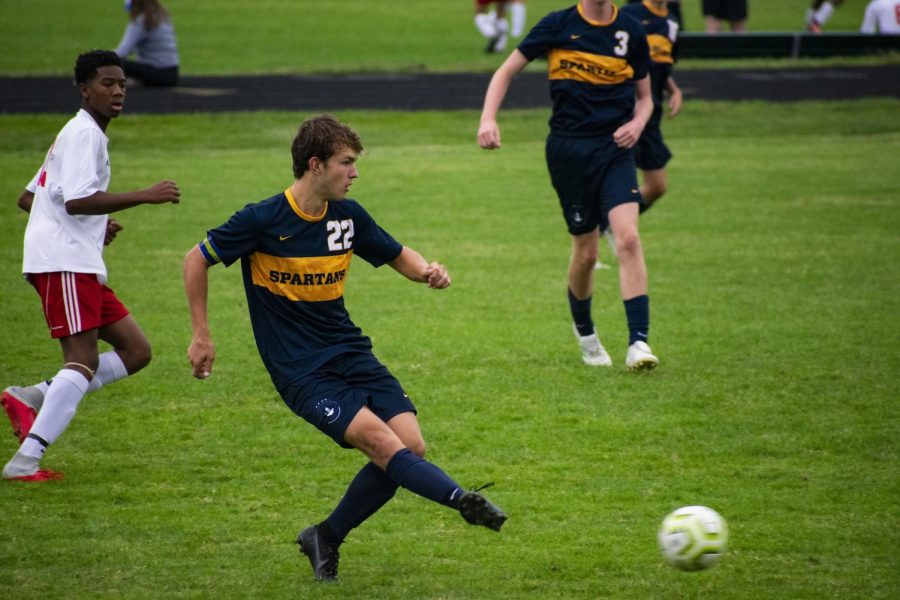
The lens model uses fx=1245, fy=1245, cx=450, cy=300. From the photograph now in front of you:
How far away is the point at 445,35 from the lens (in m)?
30.7

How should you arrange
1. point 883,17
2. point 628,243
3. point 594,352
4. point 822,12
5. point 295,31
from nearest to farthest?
point 628,243
point 594,352
point 883,17
point 822,12
point 295,31

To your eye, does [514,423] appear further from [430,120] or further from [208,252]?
[430,120]

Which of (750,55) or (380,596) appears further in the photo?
(750,55)

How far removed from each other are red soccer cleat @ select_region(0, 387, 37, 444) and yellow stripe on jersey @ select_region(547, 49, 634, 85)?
3.86m

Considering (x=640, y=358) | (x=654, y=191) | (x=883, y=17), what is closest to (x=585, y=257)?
(x=640, y=358)

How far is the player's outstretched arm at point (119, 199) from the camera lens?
5.86m

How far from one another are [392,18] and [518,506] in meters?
29.6

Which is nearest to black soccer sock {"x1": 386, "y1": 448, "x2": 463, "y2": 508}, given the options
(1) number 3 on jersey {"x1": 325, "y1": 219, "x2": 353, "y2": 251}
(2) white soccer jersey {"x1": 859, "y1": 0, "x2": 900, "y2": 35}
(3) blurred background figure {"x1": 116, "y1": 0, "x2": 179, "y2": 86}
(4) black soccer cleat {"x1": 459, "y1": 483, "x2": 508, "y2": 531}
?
(4) black soccer cleat {"x1": 459, "y1": 483, "x2": 508, "y2": 531}

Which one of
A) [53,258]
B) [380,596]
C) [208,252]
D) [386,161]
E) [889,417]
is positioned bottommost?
[386,161]

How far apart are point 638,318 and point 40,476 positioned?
12.3 ft

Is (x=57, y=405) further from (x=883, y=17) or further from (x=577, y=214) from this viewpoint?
(x=883, y=17)

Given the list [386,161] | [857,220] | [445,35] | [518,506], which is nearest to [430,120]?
[386,161]

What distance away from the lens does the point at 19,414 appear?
6.45 metres

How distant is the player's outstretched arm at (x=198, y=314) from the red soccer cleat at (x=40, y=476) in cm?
168
